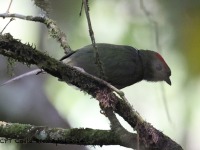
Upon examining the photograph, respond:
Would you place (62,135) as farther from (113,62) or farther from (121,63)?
(121,63)

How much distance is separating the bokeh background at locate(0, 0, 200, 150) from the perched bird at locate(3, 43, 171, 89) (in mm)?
129

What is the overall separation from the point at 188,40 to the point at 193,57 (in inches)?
6.9

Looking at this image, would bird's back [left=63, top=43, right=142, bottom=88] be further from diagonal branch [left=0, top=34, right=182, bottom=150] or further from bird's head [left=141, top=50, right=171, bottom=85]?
diagonal branch [left=0, top=34, right=182, bottom=150]

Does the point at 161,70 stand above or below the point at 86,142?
above

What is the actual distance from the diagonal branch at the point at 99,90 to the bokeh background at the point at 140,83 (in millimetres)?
665

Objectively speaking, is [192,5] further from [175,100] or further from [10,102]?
[10,102]

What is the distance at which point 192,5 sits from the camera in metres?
3.72

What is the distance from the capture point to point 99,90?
7.18 feet

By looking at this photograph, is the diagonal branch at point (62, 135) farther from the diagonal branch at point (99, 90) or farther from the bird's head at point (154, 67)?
the bird's head at point (154, 67)

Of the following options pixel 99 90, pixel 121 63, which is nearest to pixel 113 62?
pixel 121 63

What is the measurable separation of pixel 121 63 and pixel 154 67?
1.67 ft

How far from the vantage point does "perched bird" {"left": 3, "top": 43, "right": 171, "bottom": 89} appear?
3.12 meters

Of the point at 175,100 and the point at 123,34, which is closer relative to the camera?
the point at 175,100

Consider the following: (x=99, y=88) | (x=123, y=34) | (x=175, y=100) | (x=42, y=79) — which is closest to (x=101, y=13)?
(x=123, y=34)
